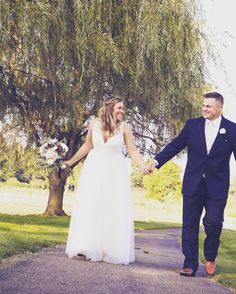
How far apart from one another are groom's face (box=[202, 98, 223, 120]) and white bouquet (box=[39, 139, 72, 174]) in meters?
2.32

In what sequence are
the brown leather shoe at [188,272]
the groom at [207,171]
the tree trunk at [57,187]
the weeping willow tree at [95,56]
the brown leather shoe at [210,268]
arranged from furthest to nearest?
the tree trunk at [57,187]
the weeping willow tree at [95,56]
the brown leather shoe at [210,268]
the groom at [207,171]
the brown leather shoe at [188,272]

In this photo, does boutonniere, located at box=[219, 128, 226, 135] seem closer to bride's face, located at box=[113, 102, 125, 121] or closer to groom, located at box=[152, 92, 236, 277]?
groom, located at box=[152, 92, 236, 277]

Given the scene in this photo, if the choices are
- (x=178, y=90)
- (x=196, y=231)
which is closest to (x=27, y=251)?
(x=196, y=231)

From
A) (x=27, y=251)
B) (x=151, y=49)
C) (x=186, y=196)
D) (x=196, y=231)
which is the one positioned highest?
(x=151, y=49)

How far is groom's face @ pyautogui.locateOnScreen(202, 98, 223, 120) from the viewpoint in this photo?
21.0 ft

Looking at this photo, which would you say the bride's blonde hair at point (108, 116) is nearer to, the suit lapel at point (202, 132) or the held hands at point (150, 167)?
the held hands at point (150, 167)

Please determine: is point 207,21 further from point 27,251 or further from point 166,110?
point 27,251

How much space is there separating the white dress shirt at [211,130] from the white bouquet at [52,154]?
2.26 m

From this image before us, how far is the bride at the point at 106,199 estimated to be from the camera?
6.86m

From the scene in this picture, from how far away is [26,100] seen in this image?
58.7 feet

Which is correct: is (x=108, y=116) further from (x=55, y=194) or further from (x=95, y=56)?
(x=55, y=194)

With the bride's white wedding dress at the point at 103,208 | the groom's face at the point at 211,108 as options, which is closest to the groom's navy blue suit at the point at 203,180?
the groom's face at the point at 211,108

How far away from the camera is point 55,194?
843 inches

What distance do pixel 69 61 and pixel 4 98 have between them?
3.93 m
